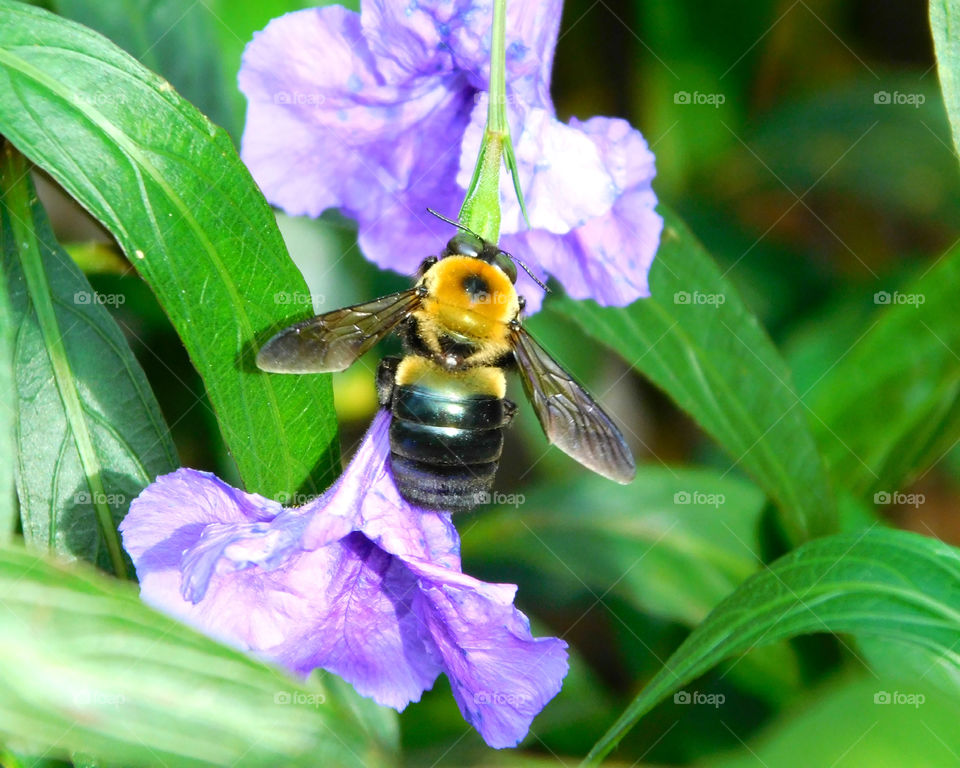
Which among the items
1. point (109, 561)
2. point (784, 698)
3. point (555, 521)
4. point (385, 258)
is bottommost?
point (784, 698)

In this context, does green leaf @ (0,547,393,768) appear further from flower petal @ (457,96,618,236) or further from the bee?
flower petal @ (457,96,618,236)

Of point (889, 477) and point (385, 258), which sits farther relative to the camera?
point (889, 477)

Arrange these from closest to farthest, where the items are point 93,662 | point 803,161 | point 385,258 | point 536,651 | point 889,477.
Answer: point 93,662 → point 536,651 → point 385,258 → point 889,477 → point 803,161

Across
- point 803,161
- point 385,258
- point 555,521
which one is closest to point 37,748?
point 385,258

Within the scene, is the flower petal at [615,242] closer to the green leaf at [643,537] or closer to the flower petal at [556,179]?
the flower petal at [556,179]

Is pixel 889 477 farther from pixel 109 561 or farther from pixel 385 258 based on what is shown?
pixel 109 561

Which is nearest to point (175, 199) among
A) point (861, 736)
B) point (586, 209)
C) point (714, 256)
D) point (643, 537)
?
point (586, 209)

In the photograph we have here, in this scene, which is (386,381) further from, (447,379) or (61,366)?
(61,366)

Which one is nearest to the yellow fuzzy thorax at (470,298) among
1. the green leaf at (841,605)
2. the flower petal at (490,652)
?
the flower petal at (490,652)
